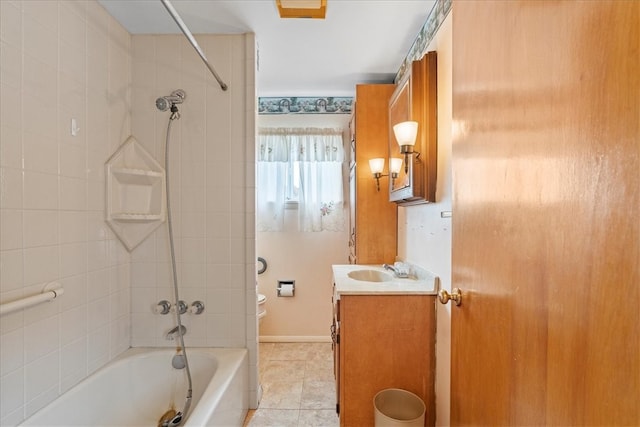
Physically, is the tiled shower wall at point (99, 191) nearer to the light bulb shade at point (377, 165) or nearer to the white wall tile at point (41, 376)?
the white wall tile at point (41, 376)

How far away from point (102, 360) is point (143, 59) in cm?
186

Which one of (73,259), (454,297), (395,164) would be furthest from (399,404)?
(73,259)

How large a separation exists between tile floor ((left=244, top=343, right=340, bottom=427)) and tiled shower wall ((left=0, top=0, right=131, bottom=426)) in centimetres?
104

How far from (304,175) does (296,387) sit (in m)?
1.86

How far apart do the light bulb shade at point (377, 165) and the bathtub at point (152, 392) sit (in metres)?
1.59

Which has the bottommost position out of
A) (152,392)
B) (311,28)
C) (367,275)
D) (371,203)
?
(152,392)

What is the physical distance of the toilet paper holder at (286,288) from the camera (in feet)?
9.49

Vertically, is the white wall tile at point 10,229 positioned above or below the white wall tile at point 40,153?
below

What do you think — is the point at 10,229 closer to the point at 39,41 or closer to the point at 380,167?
the point at 39,41

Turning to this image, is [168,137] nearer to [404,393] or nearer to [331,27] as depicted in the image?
[331,27]

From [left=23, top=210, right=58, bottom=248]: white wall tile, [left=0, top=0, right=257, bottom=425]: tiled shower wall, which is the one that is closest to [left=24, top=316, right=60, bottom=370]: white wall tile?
[left=0, top=0, right=257, bottom=425]: tiled shower wall

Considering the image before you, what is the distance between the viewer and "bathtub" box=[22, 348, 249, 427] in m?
1.31

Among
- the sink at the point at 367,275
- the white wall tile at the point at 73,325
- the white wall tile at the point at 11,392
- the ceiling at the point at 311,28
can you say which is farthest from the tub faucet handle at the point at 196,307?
the ceiling at the point at 311,28

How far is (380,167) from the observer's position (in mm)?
2217
